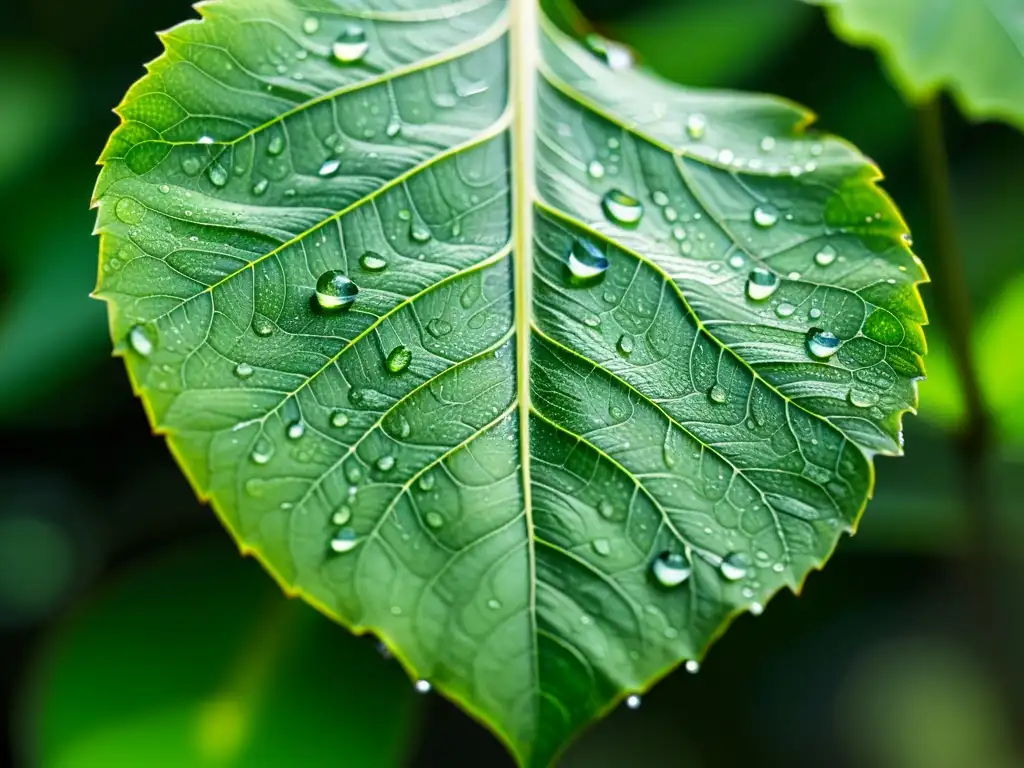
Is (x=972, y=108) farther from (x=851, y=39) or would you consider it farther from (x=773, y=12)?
(x=773, y=12)

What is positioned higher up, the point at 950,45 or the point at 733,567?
the point at 950,45

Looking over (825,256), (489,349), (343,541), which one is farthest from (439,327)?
(825,256)

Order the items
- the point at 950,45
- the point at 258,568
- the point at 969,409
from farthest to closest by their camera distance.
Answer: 1. the point at 258,568
2. the point at 969,409
3. the point at 950,45

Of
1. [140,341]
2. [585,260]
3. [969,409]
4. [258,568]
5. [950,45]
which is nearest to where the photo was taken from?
[140,341]

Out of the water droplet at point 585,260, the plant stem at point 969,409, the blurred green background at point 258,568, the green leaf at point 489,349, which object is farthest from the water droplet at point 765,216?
the blurred green background at point 258,568

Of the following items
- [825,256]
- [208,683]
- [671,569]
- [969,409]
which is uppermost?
[825,256]

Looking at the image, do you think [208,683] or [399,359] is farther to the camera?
[208,683]

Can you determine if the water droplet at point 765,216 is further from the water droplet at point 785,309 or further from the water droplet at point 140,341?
the water droplet at point 140,341

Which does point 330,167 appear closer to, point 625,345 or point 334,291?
point 334,291
